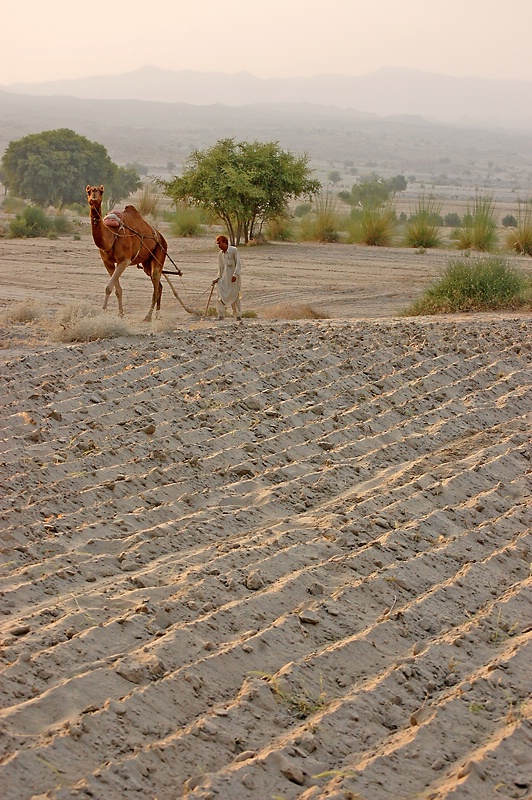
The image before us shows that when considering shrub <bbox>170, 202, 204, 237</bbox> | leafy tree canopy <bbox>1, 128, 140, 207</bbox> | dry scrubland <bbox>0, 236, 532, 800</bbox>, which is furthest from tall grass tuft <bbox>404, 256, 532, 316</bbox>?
leafy tree canopy <bbox>1, 128, 140, 207</bbox>

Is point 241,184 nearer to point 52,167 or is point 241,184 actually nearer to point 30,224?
point 30,224

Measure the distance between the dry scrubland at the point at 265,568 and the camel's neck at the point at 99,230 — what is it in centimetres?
163

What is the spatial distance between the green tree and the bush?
3794 mm

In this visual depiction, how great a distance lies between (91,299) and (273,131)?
418 feet

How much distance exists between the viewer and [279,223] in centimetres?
2467

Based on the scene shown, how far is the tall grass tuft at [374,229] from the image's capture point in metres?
24.3

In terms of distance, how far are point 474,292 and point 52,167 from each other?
93.0ft

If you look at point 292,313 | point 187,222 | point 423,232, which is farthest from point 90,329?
point 187,222

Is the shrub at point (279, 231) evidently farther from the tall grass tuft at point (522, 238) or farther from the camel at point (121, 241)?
the camel at point (121, 241)

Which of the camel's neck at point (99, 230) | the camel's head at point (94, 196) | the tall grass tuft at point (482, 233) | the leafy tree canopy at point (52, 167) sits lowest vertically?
the tall grass tuft at point (482, 233)

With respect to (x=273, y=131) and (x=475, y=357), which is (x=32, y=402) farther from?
(x=273, y=131)

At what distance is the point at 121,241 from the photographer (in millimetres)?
11531

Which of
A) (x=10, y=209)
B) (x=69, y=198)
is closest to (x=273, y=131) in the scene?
(x=69, y=198)

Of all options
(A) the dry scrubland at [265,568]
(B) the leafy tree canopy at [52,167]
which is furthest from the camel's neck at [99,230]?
(B) the leafy tree canopy at [52,167]
